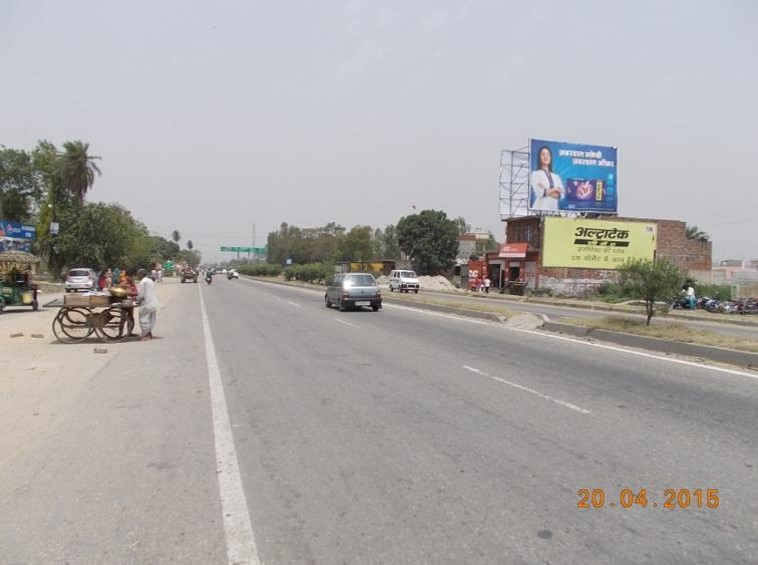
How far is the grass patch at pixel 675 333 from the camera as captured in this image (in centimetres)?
1192

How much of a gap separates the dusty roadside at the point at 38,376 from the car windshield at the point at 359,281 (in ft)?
37.5

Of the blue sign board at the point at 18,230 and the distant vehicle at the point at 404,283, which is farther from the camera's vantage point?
the blue sign board at the point at 18,230

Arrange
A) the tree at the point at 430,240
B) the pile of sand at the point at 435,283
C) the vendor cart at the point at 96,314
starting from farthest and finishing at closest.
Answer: the tree at the point at 430,240
the pile of sand at the point at 435,283
the vendor cart at the point at 96,314

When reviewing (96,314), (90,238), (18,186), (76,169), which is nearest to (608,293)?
(96,314)

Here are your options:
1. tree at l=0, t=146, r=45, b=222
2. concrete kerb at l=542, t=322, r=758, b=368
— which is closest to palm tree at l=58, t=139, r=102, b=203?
tree at l=0, t=146, r=45, b=222

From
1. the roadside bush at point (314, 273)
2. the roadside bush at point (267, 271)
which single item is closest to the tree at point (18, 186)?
the roadside bush at point (314, 273)

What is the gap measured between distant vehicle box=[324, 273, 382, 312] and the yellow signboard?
927 inches

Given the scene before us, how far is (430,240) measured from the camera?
75750 mm

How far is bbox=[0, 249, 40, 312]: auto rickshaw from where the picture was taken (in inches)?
893

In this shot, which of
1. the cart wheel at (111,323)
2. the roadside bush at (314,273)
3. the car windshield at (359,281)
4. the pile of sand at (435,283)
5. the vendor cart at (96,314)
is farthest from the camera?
the pile of sand at (435,283)

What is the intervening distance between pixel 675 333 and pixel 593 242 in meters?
34.4

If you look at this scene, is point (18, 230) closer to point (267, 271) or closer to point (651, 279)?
point (267, 271)

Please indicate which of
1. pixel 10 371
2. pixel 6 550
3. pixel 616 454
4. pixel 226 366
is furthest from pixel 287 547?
pixel 10 371

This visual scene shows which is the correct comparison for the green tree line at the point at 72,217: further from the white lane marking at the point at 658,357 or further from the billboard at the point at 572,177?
the white lane marking at the point at 658,357
